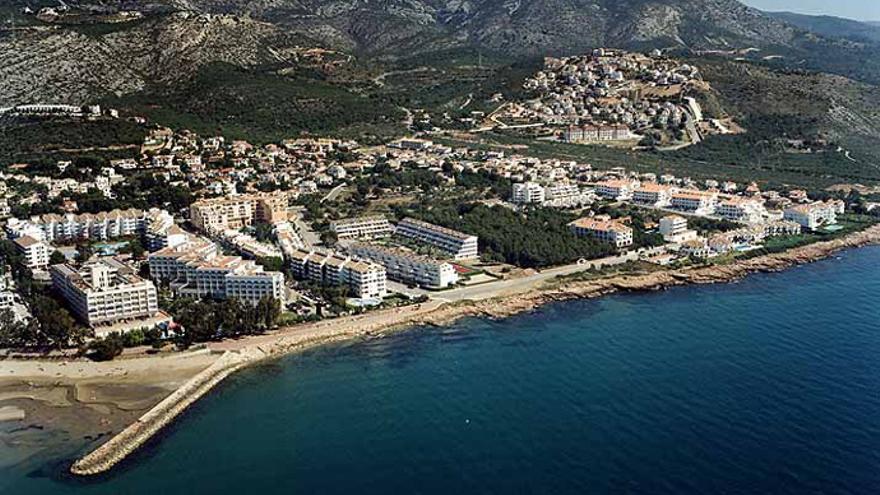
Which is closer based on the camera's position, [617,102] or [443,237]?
[443,237]

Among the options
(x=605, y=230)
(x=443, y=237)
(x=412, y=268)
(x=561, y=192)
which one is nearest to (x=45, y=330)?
(x=412, y=268)

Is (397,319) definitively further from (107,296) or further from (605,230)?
(605,230)

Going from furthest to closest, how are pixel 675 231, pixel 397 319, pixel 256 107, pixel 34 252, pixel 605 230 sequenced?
pixel 256 107
pixel 675 231
pixel 605 230
pixel 34 252
pixel 397 319

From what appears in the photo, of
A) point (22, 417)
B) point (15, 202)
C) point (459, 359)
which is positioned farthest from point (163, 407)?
point (15, 202)

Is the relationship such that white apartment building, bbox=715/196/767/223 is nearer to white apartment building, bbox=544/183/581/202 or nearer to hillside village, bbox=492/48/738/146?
white apartment building, bbox=544/183/581/202

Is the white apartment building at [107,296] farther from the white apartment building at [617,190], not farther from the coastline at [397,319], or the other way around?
the white apartment building at [617,190]

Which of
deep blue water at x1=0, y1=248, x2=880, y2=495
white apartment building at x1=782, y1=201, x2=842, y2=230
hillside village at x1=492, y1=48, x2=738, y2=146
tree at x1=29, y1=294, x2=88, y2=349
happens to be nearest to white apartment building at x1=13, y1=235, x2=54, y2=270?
tree at x1=29, y1=294, x2=88, y2=349
